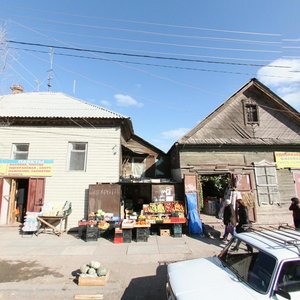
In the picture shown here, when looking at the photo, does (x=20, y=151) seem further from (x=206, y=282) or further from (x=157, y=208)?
(x=206, y=282)

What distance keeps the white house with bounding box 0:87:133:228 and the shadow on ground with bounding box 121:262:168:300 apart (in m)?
6.98

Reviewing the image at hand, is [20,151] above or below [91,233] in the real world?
above

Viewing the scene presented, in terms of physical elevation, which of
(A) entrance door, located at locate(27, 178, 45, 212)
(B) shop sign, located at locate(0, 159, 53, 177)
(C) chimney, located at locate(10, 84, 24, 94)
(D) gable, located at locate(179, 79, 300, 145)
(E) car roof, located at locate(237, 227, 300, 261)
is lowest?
(E) car roof, located at locate(237, 227, 300, 261)

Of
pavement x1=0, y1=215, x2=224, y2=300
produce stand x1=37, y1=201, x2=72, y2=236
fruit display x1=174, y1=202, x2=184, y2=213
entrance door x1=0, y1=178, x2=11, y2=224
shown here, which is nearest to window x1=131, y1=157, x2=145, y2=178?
fruit display x1=174, y1=202, x2=184, y2=213

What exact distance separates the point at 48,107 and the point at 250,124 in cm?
1183

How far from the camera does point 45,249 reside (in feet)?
30.1

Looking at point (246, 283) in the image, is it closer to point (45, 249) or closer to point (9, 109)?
point (45, 249)

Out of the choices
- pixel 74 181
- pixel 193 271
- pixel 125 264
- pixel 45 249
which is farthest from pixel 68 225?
pixel 193 271

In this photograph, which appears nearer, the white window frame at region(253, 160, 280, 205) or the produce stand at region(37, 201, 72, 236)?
the produce stand at region(37, 201, 72, 236)

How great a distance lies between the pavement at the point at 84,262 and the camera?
18.5ft

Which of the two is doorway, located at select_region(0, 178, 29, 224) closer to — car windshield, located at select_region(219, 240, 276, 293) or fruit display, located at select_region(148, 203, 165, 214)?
fruit display, located at select_region(148, 203, 165, 214)

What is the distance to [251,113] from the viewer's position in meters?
14.8

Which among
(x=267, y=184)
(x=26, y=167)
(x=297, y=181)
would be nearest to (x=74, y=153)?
(x=26, y=167)

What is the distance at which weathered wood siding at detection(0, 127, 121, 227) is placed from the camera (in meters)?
12.7
